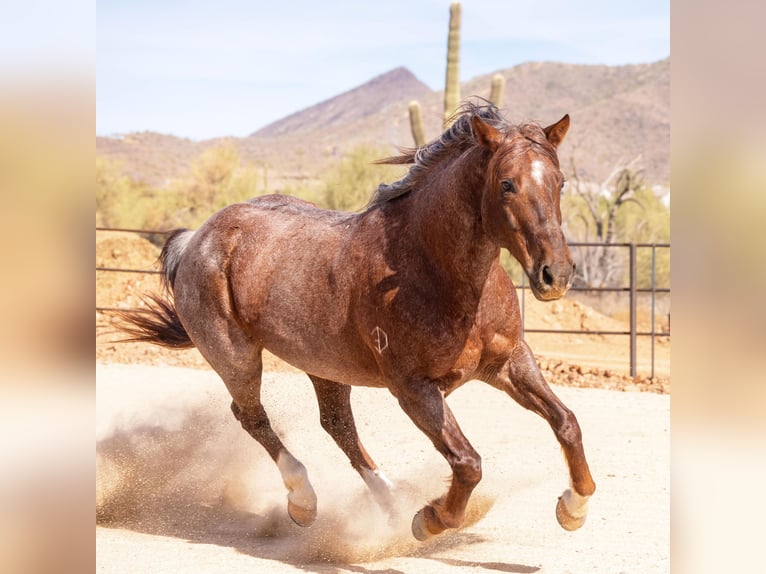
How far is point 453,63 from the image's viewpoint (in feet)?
58.8

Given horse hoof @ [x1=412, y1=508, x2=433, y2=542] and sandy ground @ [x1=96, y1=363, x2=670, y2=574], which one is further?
sandy ground @ [x1=96, y1=363, x2=670, y2=574]

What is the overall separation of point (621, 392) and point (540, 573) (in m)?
Result: 5.32

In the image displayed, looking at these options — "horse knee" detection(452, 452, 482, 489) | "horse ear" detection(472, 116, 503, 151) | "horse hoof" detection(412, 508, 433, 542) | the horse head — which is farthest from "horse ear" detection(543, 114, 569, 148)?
"horse hoof" detection(412, 508, 433, 542)

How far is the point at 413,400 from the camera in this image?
3830 millimetres

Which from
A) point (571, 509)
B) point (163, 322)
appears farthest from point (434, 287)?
point (163, 322)

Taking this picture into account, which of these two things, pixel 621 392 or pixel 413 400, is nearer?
pixel 413 400

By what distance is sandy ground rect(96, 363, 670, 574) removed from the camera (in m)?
4.33

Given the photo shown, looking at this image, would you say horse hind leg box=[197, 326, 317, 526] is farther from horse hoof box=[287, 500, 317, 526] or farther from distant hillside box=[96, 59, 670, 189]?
distant hillside box=[96, 59, 670, 189]

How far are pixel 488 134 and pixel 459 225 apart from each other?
44cm

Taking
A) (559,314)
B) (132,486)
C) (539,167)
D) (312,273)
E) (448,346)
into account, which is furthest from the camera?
(559,314)

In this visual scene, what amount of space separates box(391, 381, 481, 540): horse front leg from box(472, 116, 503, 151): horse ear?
3.51ft

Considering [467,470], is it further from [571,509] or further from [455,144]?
[455,144]
